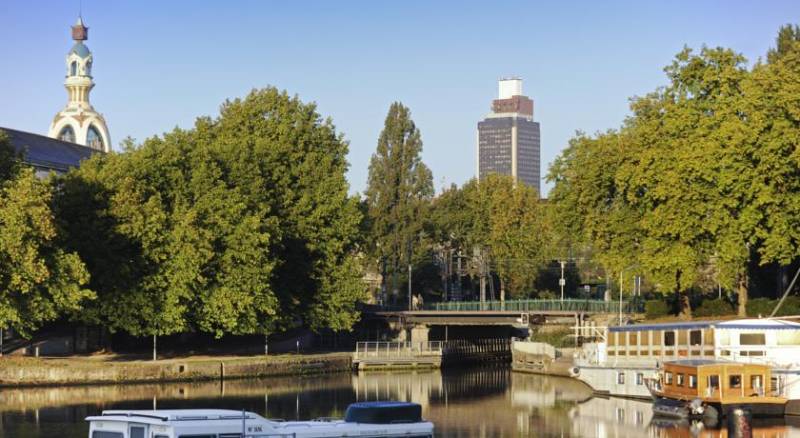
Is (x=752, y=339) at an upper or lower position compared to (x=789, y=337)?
lower

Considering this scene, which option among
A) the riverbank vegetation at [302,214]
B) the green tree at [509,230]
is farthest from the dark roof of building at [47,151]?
the green tree at [509,230]

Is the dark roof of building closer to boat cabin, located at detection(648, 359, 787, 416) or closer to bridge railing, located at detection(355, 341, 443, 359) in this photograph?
bridge railing, located at detection(355, 341, 443, 359)

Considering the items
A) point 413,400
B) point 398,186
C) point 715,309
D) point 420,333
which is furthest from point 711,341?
point 398,186

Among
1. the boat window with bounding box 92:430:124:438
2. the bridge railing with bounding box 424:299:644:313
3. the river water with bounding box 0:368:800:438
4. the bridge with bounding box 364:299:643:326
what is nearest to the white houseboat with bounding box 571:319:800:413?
the river water with bounding box 0:368:800:438

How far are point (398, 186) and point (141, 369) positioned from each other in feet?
153

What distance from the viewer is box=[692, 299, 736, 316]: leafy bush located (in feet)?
274

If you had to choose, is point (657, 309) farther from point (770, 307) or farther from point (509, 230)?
point (509, 230)

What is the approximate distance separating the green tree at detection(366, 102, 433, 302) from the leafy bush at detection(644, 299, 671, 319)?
34440mm

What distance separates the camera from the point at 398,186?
11800 centimetres

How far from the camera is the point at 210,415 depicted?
3203cm

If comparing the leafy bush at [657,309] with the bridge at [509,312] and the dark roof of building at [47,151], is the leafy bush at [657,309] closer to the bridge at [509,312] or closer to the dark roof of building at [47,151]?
the bridge at [509,312]

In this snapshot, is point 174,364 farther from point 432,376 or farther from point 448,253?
point 448,253

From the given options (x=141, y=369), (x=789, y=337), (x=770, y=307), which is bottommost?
(x=141, y=369)

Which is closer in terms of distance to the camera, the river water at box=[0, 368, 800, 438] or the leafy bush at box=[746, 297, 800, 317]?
the river water at box=[0, 368, 800, 438]
